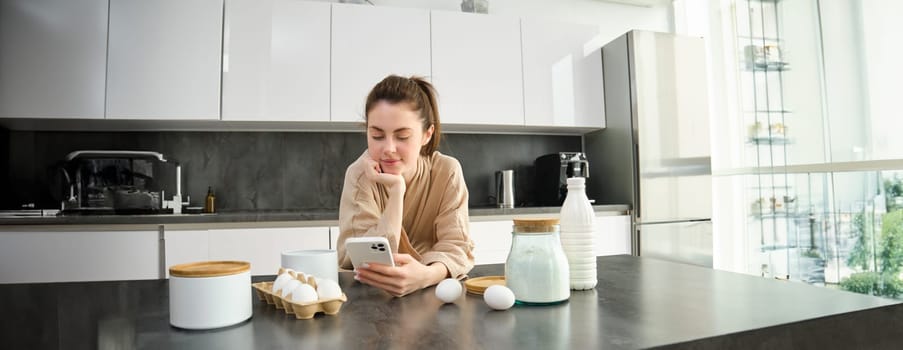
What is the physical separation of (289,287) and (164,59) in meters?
2.46

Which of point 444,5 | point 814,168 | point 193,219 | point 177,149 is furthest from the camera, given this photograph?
point 444,5

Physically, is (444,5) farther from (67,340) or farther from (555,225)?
(67,340)

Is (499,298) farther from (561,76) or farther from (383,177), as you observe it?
(561,76)

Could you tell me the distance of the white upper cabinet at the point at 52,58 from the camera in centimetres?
264

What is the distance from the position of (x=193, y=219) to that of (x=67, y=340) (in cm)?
189

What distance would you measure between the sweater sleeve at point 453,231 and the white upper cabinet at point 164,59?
189 centimetres

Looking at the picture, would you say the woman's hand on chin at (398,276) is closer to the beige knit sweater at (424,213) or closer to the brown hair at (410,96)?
the beige knit sweater at (424,213)

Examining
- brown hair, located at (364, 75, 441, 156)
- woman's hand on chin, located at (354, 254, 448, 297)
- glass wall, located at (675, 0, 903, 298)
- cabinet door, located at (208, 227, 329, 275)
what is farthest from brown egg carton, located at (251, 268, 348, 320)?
glass wall, located at (675, 0, 903, 298)

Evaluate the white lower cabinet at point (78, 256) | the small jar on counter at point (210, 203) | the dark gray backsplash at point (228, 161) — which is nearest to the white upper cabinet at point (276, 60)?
the dark gray backsplash at point (228, 161)

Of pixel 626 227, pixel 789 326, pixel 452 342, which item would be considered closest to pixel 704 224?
pixel 626 227

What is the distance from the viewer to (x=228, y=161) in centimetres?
319

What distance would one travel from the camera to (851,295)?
0.96m

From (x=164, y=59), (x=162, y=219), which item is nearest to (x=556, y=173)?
(x=162, y=219)

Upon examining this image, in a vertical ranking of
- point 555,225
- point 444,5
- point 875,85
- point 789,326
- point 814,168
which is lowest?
point 789,326
